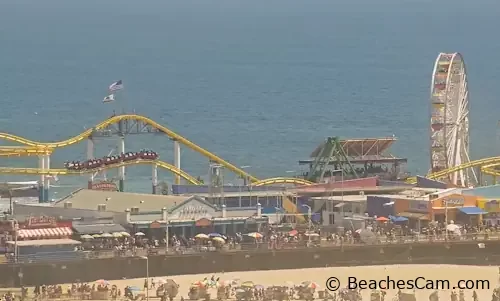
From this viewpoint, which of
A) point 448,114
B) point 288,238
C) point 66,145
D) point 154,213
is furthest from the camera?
point 448,114

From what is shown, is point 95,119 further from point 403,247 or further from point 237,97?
point 403,247

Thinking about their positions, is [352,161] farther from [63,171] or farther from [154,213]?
[154,213]

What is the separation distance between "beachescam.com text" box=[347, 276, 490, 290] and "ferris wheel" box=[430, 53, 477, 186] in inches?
849

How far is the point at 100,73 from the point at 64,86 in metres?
13.5

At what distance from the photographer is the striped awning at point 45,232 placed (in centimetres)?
6475

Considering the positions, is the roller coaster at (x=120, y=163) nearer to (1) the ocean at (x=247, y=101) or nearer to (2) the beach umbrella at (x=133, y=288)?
(1) the ocean at (x=247, y=101)

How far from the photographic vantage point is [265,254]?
218 ft

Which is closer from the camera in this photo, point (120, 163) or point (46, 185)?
point (46, 185)

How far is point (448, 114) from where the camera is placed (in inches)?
3371

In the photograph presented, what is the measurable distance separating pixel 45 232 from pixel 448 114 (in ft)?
85.0

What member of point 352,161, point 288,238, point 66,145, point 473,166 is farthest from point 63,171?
point 473,166

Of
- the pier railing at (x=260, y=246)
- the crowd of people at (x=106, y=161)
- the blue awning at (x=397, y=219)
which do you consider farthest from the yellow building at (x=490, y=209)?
the crowd of people at (x=106, y=161)

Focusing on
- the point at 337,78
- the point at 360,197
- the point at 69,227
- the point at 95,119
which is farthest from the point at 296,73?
the point at 69,227

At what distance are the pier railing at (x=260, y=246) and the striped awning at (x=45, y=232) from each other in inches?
62.7
